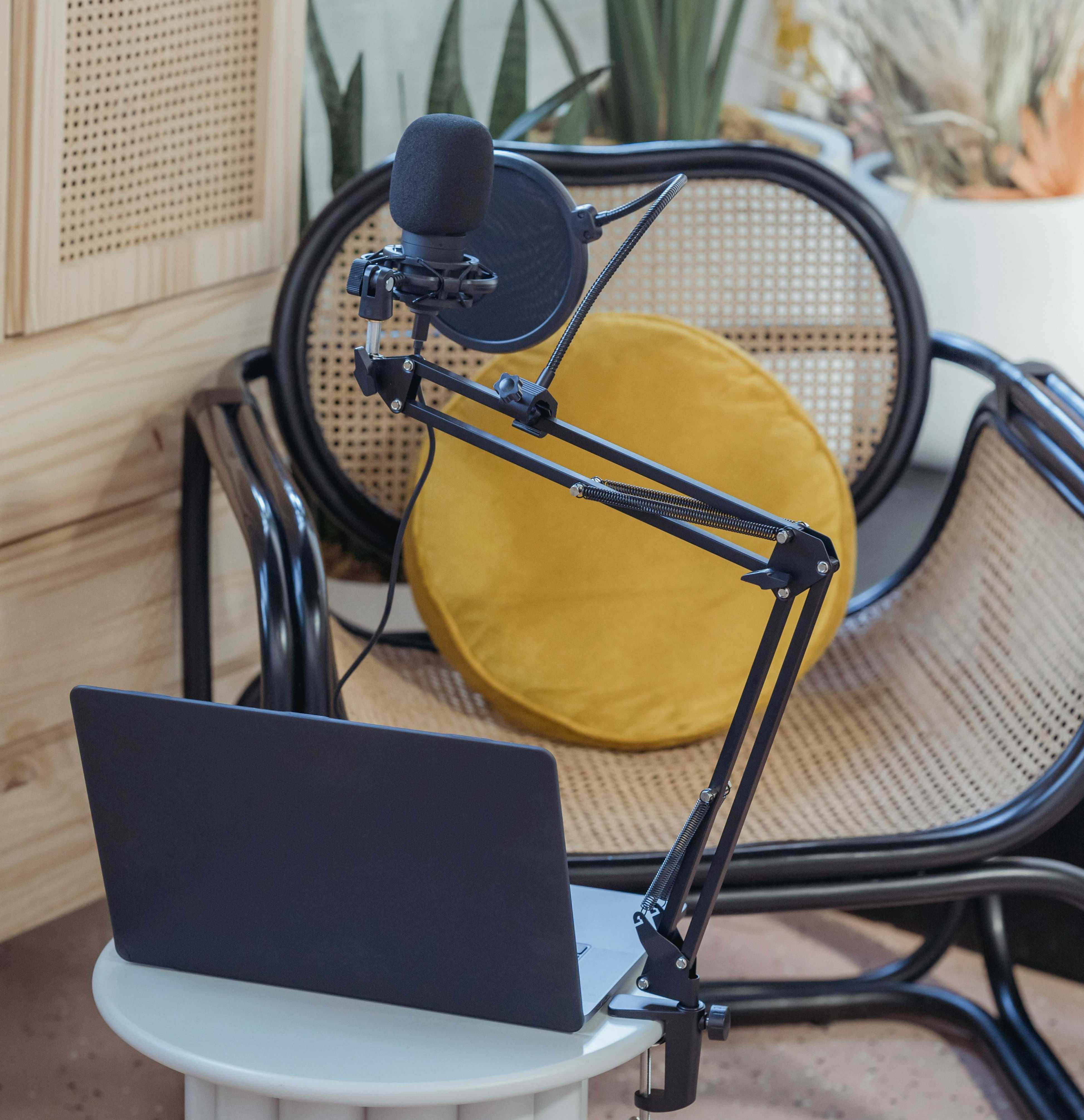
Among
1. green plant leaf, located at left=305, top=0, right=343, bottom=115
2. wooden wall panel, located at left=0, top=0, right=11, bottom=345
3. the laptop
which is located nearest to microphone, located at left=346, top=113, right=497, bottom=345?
the laptop

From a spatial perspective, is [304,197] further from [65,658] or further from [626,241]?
[626,241]

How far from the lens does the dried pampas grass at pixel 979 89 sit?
1.75 metres

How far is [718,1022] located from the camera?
775 mm

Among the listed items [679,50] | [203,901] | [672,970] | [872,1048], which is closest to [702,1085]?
[872,1048]

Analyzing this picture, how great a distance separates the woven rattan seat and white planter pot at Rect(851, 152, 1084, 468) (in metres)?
0.44

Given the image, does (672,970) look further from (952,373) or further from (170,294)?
(952,373)

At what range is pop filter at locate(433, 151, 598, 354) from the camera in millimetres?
682

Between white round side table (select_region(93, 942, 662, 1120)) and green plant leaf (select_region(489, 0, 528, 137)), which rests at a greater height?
green plant leaf (select_region(489, 0, 528, 137))

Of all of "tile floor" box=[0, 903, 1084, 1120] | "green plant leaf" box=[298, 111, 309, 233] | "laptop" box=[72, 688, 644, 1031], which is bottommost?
"tile floor" box=[0, 903, 1084, 1120]

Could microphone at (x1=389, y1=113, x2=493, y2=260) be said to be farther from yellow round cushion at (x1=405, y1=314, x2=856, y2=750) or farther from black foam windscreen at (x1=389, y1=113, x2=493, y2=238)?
yellow round cushion at (x1=405, y1=314, x2=856, y2=750)

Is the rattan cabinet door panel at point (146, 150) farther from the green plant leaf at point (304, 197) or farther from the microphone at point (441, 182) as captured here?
the microphone at point (441, 182)

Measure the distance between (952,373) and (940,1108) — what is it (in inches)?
37.0

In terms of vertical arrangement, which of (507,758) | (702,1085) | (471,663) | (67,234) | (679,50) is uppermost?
(679,50)

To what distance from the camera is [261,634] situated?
3.21 ft
